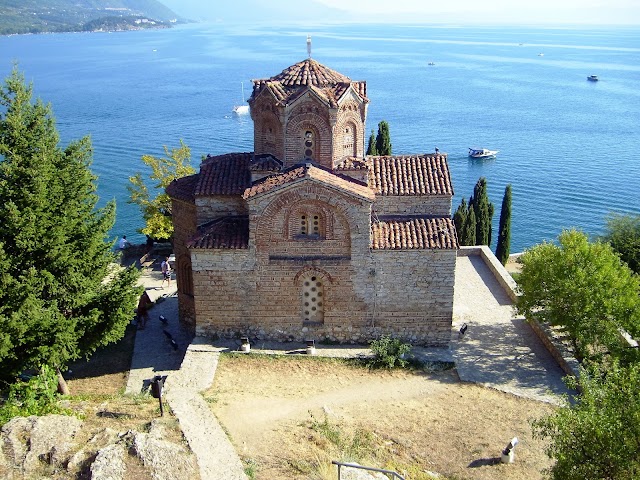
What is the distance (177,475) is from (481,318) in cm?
1411

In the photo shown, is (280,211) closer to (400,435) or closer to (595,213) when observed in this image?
(400,435)

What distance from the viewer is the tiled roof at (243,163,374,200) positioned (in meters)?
19.3

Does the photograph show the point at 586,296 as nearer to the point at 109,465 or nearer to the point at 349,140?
the point at 349,140

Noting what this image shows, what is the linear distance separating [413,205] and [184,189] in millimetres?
8013

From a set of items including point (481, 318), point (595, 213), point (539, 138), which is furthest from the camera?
point (539, 138)

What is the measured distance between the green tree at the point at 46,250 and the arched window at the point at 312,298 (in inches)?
214

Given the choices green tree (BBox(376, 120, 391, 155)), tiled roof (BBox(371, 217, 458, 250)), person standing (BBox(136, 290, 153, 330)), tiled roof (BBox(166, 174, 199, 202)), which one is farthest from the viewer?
green tree (BBox(376, 120, 391, 155))

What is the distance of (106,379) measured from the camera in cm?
2034

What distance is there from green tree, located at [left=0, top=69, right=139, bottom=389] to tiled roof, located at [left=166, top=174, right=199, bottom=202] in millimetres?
3656

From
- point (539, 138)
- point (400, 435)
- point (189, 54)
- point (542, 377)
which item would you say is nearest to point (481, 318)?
point (542, 377)

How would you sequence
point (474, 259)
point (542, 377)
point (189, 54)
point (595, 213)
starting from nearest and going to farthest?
point (542, 377) → point (474, 259) → point (595, 213) → point (189, 54)

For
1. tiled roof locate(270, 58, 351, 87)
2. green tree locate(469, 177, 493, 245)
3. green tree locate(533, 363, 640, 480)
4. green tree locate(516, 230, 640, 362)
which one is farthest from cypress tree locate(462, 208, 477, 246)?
green tree locate(533, 363, 640, 480)

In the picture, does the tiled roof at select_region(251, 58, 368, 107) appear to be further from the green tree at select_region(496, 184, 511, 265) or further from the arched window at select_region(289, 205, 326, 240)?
the green tree at select_region(496, 184, 511, 265)

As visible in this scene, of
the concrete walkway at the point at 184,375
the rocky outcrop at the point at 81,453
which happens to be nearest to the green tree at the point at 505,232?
the concrete walkway at the point at 184,375
